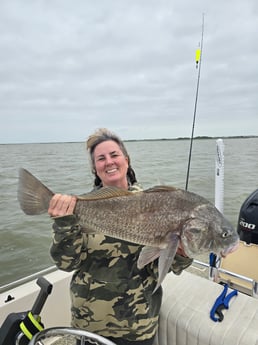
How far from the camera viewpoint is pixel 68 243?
175 centimetres

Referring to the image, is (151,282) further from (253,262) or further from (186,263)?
(253,262)

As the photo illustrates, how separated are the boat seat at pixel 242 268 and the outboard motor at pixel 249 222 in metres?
0.45

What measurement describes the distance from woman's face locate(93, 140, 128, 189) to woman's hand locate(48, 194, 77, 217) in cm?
38

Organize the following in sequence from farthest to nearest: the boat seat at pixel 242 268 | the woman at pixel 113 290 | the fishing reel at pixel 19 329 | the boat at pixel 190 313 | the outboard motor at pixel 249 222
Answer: the outboard motor at pixel 249 222 < the boat seat at pixel 242 268 < the boat at pixel 190 313 < the woman at pixel 113 290 < the fishing reel at pixel 19 329

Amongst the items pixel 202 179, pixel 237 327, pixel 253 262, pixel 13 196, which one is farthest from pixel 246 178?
pixel 237 327

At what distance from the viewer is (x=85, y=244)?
1.90m

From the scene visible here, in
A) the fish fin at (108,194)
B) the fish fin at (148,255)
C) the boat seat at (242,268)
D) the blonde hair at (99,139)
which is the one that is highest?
the blonde hair at (99,139)

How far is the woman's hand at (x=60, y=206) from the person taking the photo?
5.46 ft

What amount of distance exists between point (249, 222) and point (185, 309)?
5.57ft

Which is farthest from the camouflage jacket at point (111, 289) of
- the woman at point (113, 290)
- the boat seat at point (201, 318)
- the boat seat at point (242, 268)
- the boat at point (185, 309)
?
the boat seat at point (242, 268)

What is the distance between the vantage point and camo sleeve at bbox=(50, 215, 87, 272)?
1.70m

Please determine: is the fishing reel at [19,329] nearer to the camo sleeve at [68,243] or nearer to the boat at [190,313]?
the boat at [190,313]

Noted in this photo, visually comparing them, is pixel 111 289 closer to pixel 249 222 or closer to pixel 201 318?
pixel 201 318

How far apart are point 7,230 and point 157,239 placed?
8.82 meters
